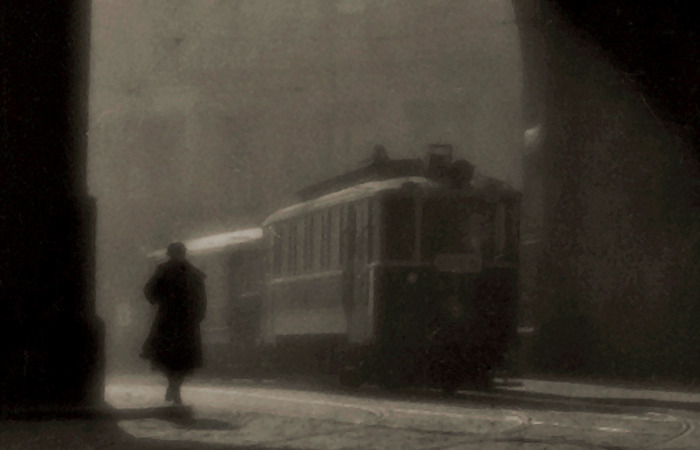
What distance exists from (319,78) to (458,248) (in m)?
0.68

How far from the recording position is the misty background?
13.7 feet

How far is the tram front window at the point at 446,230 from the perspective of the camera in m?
4.12

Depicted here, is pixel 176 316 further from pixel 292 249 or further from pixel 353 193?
pixel 353 193

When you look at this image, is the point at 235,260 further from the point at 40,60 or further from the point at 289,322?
the point at 40,60

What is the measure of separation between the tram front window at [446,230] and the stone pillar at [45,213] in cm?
106

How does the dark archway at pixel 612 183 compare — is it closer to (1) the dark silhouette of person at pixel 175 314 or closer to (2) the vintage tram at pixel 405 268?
(2) the vintage tram at pixel 405 268

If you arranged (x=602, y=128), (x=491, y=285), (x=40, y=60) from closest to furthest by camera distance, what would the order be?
(x=491, y=285)
(x=602, y=128)
(x=40, y=60)

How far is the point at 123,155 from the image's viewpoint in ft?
14.0

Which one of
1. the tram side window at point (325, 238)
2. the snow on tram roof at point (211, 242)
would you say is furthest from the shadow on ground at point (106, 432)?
the tram side window at point (325, 238)

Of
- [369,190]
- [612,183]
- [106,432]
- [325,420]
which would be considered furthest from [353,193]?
[106,432]

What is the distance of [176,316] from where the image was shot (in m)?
4.18

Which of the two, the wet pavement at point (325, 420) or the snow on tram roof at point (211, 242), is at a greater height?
the snow on tram roof at point (211, 242)

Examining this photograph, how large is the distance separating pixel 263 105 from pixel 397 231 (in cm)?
59

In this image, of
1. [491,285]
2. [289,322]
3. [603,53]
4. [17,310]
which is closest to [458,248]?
[491,285]
